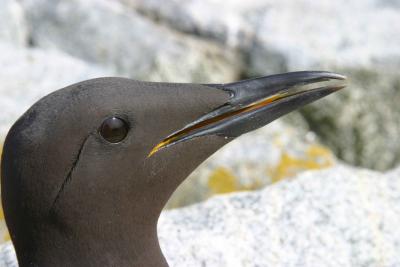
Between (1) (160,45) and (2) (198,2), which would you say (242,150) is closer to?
(1) (160,45)

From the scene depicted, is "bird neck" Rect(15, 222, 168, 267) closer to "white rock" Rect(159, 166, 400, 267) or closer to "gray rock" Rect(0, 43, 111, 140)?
"white rock" Rect(159, 166, 400, 267)

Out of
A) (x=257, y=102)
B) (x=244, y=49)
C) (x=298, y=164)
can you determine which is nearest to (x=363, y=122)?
(x=244, y=49)

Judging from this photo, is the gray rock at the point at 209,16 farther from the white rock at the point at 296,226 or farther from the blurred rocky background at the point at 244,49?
the white rock at the point at 296,226

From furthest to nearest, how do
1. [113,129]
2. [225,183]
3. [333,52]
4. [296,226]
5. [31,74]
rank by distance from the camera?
1. [333,52]
2. [31,74]
3. [225,183]
4. [296,226]
5. [113,129]

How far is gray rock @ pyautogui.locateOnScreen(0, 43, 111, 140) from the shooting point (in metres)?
5.49

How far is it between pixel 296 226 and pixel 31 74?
9.32 feet

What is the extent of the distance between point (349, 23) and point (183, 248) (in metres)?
4.24

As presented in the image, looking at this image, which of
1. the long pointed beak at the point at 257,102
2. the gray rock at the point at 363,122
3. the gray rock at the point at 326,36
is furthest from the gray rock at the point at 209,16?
the long pointed beak at the point at 257,102

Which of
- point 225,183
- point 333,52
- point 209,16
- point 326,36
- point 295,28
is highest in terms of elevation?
point 209,16

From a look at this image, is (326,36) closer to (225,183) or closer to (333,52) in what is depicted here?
(333,52)

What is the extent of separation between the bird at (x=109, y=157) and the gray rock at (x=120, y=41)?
4.04 metres

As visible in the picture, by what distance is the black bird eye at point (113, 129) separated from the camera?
252cm

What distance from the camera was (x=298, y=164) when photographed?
18.2ft

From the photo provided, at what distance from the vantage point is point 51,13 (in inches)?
281
